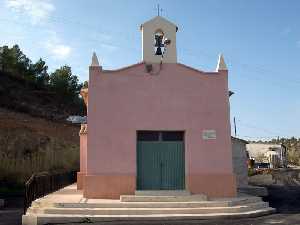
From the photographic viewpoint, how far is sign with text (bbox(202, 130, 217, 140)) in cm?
1689

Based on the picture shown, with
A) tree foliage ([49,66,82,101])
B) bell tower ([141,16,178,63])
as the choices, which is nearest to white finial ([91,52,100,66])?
bell tower ([141,16,178,63])

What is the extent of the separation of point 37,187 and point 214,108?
749 cm

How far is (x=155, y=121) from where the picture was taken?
16.7m

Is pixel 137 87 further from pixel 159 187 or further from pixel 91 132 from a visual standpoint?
pixel 159 187

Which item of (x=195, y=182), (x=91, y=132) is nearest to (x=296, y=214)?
(x=195, y=182)

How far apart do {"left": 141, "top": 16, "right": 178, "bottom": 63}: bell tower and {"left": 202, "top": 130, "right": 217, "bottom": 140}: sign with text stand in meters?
2.94

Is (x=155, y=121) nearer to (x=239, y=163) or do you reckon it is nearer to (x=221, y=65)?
(x=221, y=65)

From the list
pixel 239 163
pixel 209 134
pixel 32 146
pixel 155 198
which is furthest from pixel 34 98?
pixel 155 198

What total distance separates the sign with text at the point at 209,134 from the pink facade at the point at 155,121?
4.5 inches

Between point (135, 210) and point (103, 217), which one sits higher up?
point (135, 210)

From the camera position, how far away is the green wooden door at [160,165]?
16666mm

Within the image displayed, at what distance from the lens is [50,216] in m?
13.4

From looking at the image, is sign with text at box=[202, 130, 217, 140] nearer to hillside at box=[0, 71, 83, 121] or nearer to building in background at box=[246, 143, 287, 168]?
hillside at box=[0, 71, 83, 121]

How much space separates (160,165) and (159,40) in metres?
4.77
